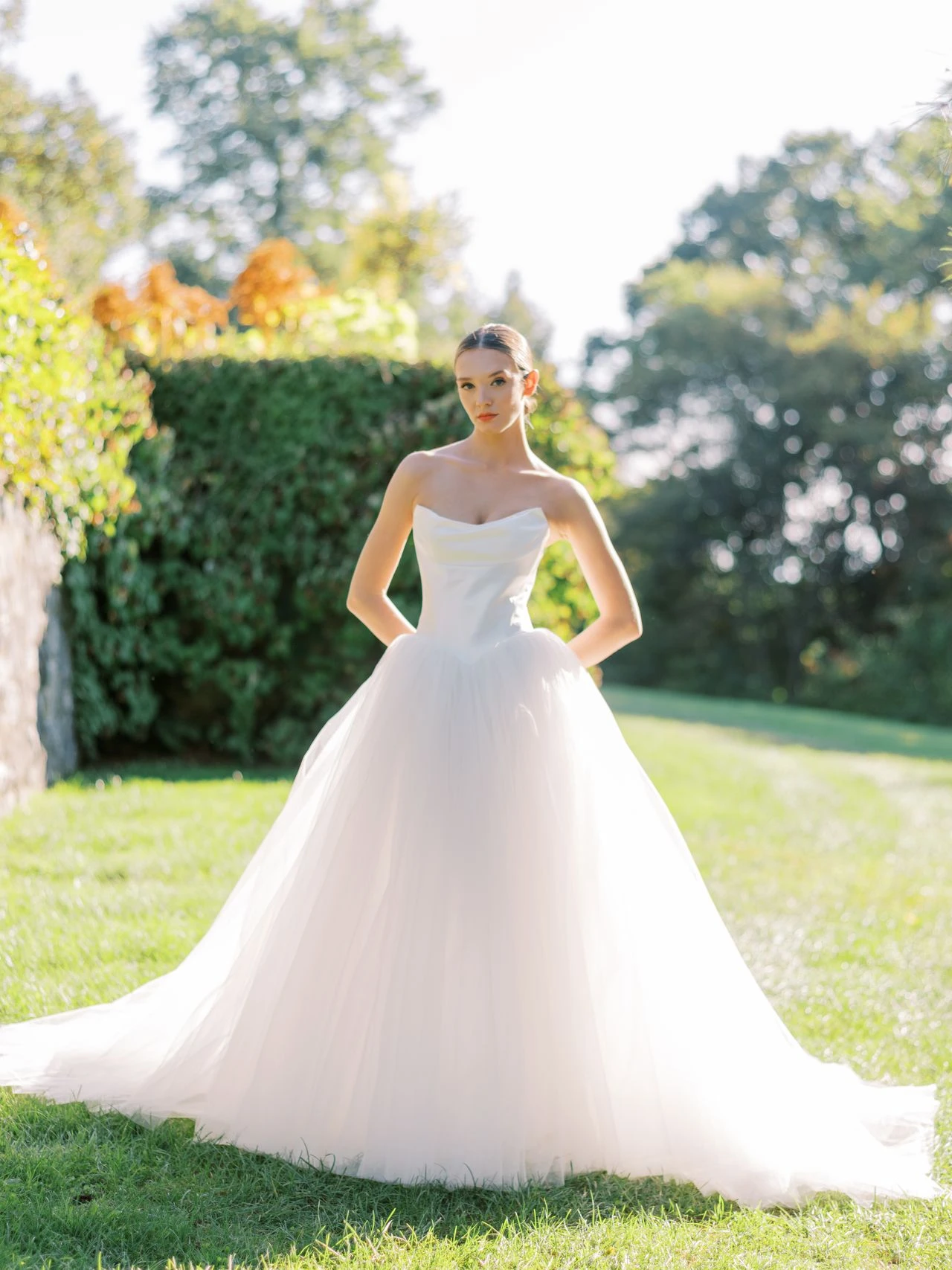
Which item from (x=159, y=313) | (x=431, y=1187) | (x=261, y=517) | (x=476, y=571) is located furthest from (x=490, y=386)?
(x=159, y=313)

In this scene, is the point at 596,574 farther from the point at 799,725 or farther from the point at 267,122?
the point at 267,122

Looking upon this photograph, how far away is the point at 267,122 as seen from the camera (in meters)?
35.7

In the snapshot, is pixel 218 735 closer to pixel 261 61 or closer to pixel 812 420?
pixel 812 420

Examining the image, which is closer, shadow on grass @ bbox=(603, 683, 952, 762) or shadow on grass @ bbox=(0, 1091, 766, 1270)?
shadow on grass @ bbox=(0, 1091, 766, 1270)

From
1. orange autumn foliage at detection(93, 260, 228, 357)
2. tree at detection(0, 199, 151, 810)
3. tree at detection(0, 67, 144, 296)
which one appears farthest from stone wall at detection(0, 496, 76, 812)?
tree at detection(0, 67, 144, 296)

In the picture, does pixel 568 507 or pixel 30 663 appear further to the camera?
pixel 30 663

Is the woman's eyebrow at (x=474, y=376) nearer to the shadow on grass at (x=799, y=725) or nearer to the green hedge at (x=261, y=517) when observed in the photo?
the green hedge at (x=261, y=517)

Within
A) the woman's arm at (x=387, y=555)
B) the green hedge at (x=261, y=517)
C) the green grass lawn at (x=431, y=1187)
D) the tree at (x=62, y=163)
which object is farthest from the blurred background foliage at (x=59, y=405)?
the tree at (x=62, y=163)

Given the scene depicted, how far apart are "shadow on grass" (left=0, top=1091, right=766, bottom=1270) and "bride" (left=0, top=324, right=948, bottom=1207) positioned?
60 millimetres

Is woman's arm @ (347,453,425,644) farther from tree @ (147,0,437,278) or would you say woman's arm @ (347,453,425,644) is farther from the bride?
tree @ (147,0,437,278)

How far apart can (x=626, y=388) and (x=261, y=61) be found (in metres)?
16.1

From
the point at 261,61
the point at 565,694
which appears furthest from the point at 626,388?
the point at 565,694

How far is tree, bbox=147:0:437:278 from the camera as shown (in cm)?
3594

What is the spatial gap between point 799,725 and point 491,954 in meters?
15.7
